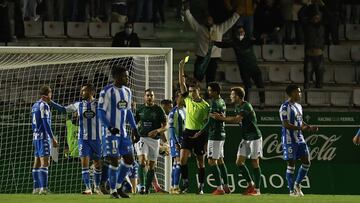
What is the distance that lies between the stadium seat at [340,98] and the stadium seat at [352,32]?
2.58m

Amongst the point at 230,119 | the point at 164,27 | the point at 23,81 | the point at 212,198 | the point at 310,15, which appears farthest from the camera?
the point at 164,27

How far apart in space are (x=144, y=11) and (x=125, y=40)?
2.49m

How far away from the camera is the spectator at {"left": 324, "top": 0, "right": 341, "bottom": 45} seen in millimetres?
28094

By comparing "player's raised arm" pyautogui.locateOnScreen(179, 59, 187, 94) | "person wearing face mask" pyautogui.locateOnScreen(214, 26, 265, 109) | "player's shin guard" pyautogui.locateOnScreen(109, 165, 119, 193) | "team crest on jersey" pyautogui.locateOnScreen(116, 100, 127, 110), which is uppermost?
"person wearing face mask" pyautogui.locateOnScreen(214, 26, 265, 109)

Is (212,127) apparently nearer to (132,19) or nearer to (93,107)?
(93,107)

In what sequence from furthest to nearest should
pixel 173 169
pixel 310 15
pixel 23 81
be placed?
pixel 310 15, pixel 23 81, pixel 173 169

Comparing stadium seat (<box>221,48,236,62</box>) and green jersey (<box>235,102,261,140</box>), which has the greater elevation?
stadium seat (<box>221,48,236,62</box>)

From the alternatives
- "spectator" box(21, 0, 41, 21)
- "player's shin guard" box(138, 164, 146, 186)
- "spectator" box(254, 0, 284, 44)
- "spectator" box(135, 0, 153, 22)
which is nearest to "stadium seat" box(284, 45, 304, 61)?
"spectator" box(254, 0, 284, 44)

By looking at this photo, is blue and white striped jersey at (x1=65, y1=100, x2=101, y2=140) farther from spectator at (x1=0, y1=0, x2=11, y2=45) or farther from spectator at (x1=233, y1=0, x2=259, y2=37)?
spectator at (x1=233, y1=0, x2=259, y2=37)

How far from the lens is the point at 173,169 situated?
70.2ft

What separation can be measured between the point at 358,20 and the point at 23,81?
1005cm

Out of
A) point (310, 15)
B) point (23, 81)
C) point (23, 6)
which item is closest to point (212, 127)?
point (23, 81)

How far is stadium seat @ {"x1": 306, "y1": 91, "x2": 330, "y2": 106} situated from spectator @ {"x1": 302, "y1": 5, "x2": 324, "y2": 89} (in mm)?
323

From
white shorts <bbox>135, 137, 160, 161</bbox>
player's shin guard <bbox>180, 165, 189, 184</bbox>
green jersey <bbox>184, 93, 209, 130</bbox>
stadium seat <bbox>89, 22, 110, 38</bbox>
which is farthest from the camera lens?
stadium seat <bbox>89, 22, 110, 38</bbox>
